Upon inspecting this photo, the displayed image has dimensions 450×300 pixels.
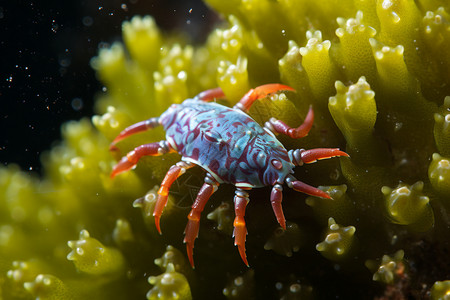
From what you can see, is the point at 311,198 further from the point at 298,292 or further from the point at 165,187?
the point at 165,187

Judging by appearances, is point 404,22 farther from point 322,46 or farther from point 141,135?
point 141,135

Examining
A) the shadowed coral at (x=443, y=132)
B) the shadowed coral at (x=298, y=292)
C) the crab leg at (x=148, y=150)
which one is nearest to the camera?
the shadowed coral at (x=443, y=132)

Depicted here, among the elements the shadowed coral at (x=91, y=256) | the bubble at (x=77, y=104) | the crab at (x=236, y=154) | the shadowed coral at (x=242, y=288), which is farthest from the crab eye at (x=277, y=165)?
the bubble at (x=77, y=104)

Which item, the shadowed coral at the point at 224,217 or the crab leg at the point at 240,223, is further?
the shadowed coral at the point at 224,217

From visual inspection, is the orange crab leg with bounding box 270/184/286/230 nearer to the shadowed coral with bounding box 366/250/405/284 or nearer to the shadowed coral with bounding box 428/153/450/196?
the shadowed coral with bounding box 366/250/405/284

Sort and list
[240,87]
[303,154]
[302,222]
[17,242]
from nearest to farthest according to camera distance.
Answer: [303,154]
[302,222]
[240,87]
[17,242]

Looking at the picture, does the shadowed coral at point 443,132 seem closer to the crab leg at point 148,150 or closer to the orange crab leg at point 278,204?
the orange crab leg at point 278,204

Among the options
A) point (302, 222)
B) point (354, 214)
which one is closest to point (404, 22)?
point (354, 214)

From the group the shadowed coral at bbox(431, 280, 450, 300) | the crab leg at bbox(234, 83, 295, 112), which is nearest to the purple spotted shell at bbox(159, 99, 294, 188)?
the crab leg at bbox(234, 83, 295, 112)
